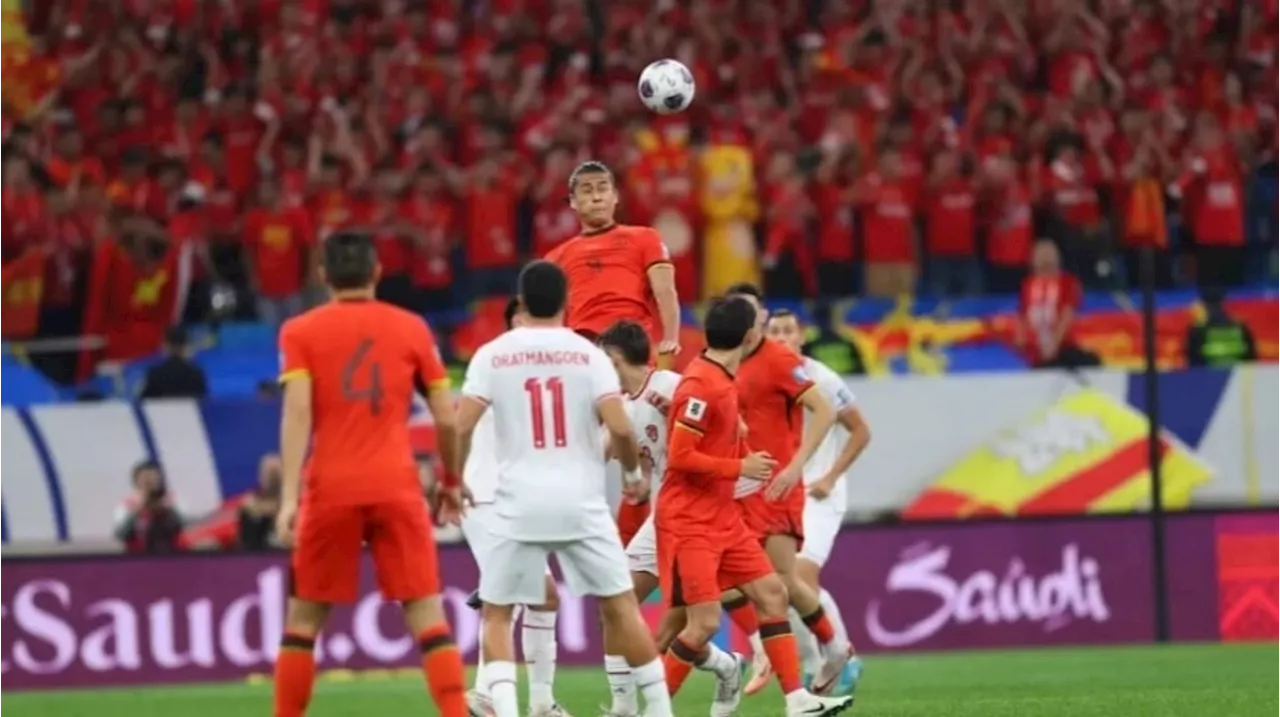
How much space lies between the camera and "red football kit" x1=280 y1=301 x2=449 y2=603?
34.1 ft

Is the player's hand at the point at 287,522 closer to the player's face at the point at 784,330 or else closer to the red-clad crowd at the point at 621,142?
the player's face at the point at 784,330

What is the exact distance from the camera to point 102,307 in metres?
23.3

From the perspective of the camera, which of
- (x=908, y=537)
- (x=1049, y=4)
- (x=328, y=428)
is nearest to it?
(x=328, y=428)

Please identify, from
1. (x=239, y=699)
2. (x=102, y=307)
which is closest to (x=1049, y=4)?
(x=102, y=307)

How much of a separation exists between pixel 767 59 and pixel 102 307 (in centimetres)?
759

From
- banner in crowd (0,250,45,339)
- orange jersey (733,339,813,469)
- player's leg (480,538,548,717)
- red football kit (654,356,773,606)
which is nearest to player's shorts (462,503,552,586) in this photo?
red football kit (654,356,773,606)

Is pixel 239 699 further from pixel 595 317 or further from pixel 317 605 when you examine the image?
pixel 317 605

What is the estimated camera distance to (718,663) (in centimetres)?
1273

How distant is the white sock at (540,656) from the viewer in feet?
41.2

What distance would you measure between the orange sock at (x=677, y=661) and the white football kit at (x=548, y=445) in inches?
63.1

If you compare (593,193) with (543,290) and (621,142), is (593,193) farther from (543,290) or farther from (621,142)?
(621,142)

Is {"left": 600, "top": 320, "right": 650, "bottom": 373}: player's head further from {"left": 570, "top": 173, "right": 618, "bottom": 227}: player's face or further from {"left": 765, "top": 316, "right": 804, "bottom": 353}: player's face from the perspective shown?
{"left": 765, "top": 316, "right": 804, "bottom": 353}: player's face

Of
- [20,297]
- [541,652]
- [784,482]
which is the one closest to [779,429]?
[784,482]

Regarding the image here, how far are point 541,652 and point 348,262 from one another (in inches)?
113
